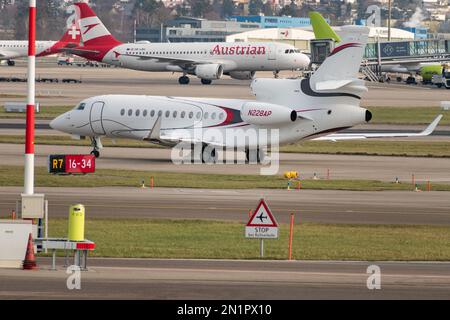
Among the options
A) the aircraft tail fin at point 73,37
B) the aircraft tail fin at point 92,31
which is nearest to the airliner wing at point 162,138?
the aircraft tail fin at point 92,31

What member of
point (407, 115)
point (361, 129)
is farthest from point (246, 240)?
point (407, 115)

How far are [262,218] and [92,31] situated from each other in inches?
3709

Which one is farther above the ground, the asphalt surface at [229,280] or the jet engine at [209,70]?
the jet engine at [209,70]

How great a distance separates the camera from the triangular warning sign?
3048cm

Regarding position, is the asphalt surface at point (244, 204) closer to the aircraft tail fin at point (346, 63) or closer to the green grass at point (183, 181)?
the green grass at point (183, 181)

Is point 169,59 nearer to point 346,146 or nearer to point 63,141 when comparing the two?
point 346,146

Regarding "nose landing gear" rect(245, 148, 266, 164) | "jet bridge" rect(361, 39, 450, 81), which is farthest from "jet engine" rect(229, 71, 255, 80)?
"nose landing gear" rect(245, 148, 266, 164)

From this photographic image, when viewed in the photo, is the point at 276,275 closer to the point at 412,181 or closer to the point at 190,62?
the point at 412,181

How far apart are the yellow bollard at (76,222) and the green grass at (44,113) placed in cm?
5439

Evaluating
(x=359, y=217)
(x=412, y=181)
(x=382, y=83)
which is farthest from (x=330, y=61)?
(x=382, y=83)

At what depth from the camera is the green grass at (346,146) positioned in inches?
2515

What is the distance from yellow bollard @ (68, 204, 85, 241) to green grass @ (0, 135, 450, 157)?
34.7 m

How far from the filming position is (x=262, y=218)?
30.7 m
